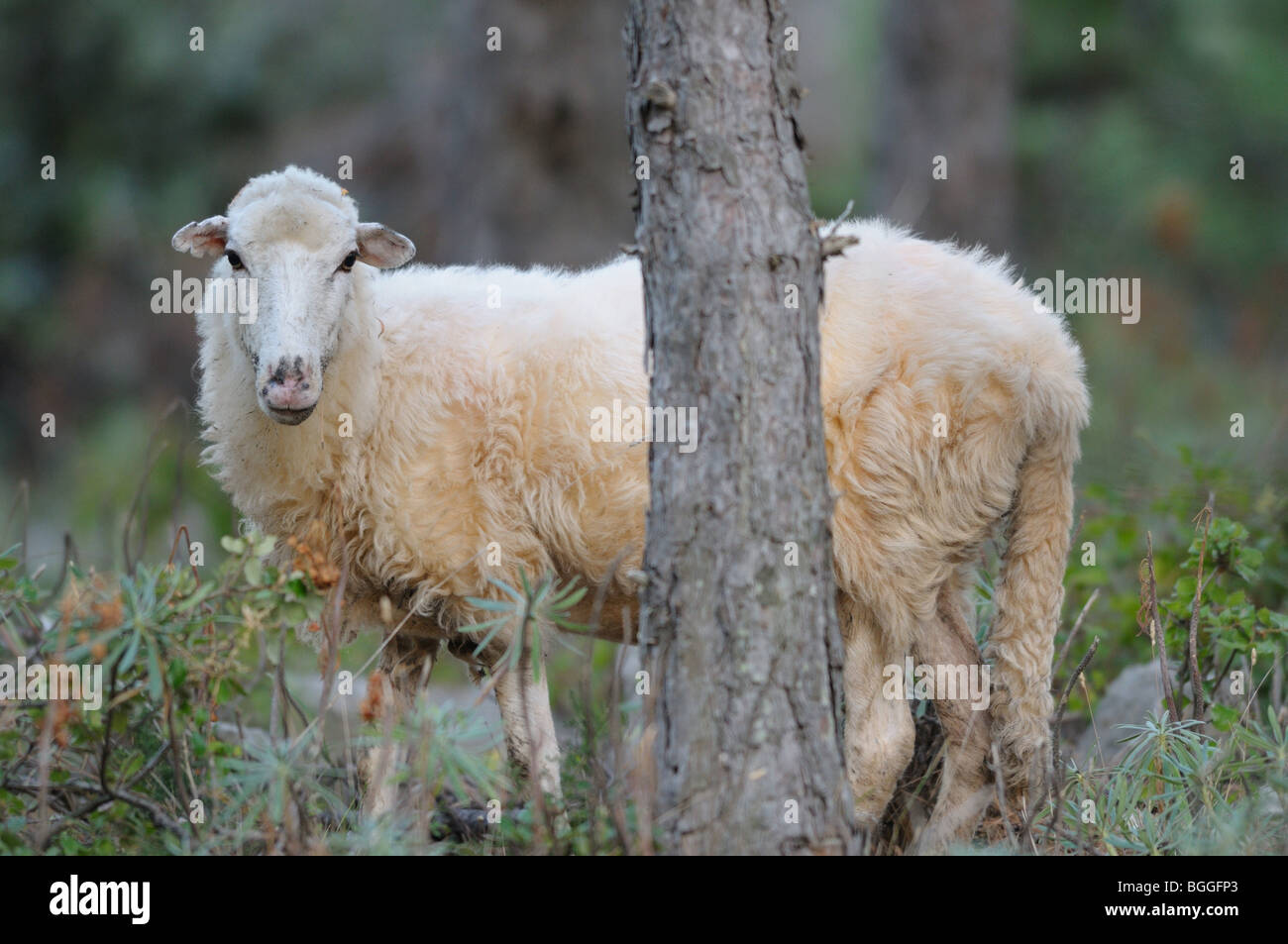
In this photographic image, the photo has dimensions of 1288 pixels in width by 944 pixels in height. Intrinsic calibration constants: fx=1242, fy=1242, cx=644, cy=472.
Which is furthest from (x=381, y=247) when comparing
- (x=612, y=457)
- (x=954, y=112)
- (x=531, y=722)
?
(x=954, y=112)

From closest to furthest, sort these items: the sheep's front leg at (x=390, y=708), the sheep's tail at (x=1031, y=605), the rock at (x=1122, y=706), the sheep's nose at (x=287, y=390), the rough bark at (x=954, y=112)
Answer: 1. the sheep's front leg at (x=390, y=708)
2. the sheep's nose at (x=287, y=390)
3. the sheep's tail at (x=1031, y=605)
4. the rock at (x=1122, y=706)
5. the rough bark at (x=954, y=112)

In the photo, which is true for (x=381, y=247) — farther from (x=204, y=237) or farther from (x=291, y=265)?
(x=204, y=237)

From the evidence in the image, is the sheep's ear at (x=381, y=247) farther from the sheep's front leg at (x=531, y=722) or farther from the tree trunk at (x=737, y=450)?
the sheep's front leg at (x=531, y=722)

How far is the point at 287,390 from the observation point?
396cm

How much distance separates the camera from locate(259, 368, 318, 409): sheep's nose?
156 inches

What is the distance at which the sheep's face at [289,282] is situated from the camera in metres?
4.00

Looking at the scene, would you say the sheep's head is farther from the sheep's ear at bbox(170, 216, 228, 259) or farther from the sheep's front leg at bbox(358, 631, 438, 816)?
the sheep's front leg at bbox(358, 631, 438, 816)

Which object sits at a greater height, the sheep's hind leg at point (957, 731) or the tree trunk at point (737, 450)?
the tree trunk at point (737, 450)

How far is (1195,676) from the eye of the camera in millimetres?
4422

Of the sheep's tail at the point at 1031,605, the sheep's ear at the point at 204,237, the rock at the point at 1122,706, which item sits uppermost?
the sheep's ear at the point at 204,237

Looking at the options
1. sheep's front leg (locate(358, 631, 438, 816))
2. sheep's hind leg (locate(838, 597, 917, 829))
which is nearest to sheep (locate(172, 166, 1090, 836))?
sheep's hind leg (locate(838, 597, 917, 829))

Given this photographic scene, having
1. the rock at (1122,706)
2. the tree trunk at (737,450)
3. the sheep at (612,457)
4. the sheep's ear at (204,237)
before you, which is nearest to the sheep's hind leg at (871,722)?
the sheep at (612,457)

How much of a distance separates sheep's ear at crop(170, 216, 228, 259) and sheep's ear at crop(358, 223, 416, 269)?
484mm
